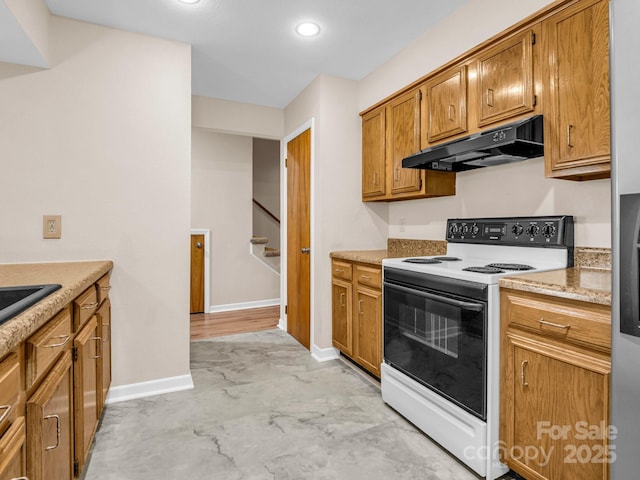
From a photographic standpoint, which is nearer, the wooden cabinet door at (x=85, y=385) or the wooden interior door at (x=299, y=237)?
the wooden cabinet door at (x=85, y=385)

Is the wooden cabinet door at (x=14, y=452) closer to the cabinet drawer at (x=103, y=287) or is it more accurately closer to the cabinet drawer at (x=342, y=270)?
the cabinet drawer at (x=103, y=287)

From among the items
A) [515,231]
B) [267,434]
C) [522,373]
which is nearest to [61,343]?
[267,434]

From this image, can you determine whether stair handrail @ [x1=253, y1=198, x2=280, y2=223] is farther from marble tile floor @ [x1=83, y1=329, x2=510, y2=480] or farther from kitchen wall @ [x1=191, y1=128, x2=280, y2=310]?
marble tile floor @ [x1=83, y1=329, x2=510, y2=480]

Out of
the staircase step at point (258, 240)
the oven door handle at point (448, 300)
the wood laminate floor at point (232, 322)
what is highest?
the staircase step at point (258, 240)

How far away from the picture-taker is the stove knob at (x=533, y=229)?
1.89 m

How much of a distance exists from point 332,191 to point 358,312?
3.45ft

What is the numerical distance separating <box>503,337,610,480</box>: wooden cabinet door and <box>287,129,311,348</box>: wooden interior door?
199 cm

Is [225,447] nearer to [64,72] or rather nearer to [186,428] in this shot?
[186,428]

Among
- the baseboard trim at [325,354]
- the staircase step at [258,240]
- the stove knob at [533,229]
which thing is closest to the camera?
the stove knob at [533,229]

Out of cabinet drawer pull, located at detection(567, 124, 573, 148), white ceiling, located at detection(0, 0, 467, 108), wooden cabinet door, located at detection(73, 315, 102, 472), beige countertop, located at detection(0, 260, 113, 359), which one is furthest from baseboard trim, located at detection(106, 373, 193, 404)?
cabinet drawer pull, located at detection(567, 124, 573, 148)

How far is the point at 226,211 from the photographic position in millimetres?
4660

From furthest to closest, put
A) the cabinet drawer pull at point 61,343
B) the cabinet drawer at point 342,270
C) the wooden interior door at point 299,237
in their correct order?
the wooden interior door at point 299,237
the cabinet drawer at point 342,270
the cabinet drawer pull at point 61,343

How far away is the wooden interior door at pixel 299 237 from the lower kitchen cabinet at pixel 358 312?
35 centimetres

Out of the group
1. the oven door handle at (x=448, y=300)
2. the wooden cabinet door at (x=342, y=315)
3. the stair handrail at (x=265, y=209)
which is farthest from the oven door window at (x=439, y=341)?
the stair handrail at (x=265, y=209)
